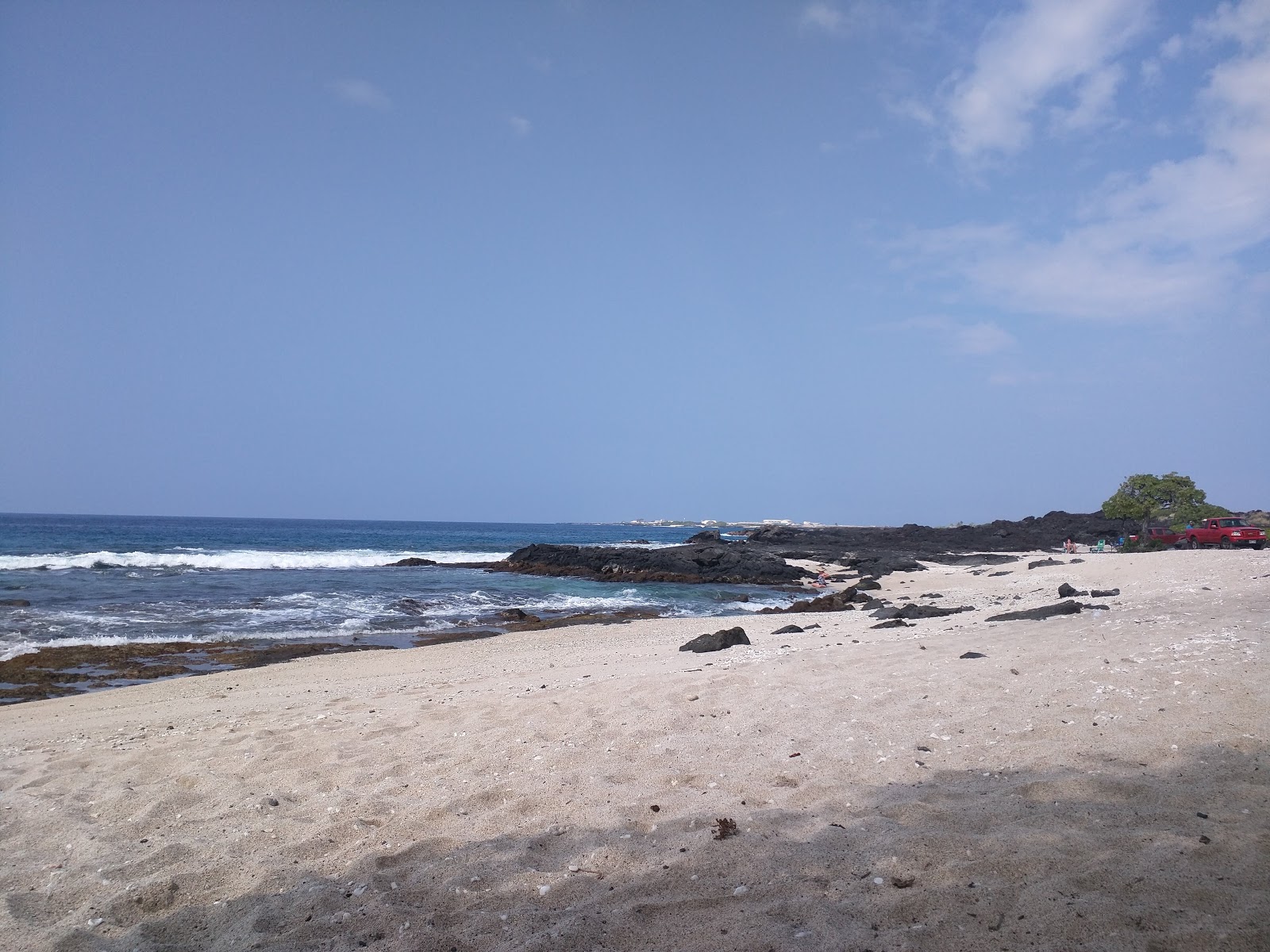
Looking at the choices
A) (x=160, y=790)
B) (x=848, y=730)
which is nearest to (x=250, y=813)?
(x=160, y=790)

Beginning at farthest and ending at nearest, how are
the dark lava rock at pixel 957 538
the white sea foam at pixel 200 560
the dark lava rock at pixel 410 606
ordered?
the dark lava rock at pixel 957 538 → the white sea foam at pixel 200 560 → the dark lava rock at pixel 410 606

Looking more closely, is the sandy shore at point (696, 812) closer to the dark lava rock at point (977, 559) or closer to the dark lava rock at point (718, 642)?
the dark lava rock at point (718, 642)

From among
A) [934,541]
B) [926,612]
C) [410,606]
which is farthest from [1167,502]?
[410,606]

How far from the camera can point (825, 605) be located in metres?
20.1

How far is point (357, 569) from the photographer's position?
119 ft

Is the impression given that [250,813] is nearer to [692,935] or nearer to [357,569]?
[692,935]

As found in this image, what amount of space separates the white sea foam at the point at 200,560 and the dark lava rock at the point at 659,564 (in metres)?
6.49

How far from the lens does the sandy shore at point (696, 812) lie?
301cm

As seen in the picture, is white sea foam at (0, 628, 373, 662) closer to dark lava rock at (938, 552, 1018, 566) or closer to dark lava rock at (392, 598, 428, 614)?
dark lava rock at (392, 598, 428, 614)

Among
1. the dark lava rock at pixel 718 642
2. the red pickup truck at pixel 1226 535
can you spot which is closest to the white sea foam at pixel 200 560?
the dark lava rock at pixel 718 642

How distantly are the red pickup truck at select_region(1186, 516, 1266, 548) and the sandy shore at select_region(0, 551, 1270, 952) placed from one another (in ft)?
79.7

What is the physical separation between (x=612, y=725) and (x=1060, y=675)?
382cm

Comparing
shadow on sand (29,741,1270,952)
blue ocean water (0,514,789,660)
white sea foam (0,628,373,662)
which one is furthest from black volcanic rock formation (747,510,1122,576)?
Result: shadow on sand (29,741,1270,952)

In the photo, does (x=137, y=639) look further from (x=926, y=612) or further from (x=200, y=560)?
(x=200, y=560)
